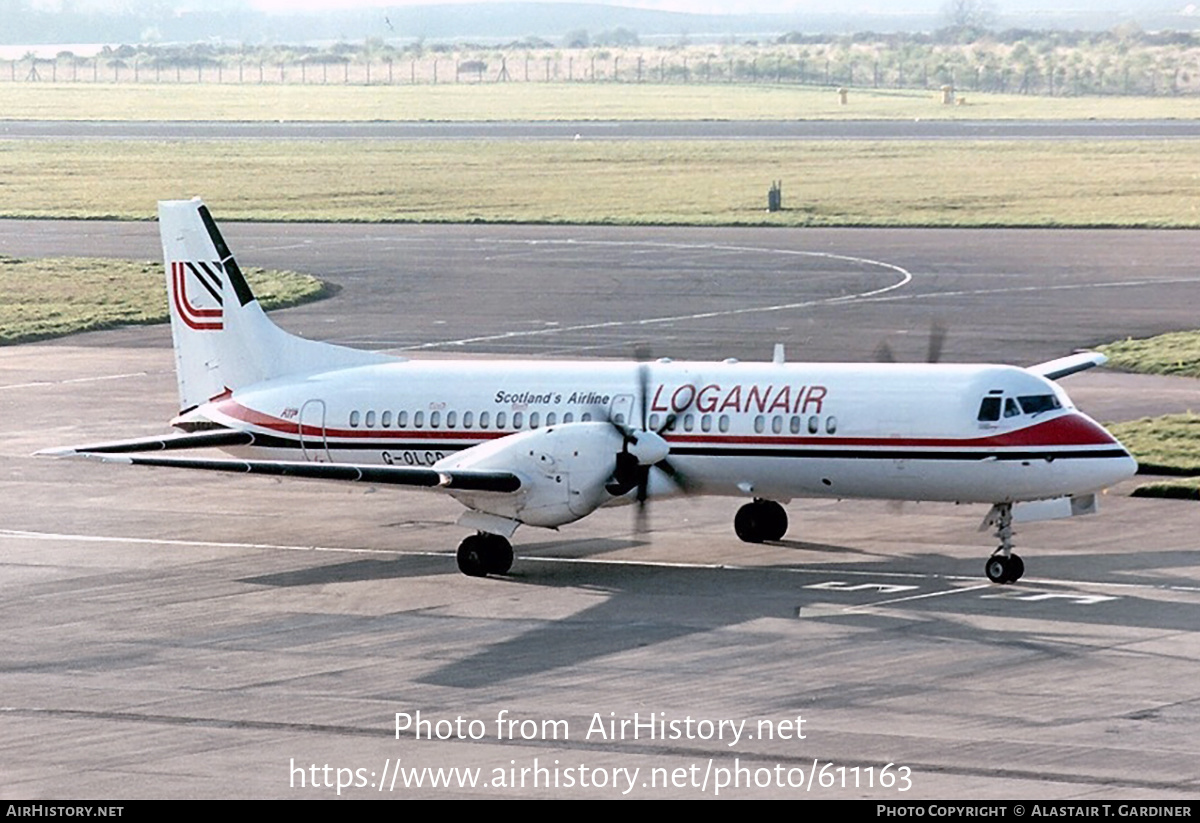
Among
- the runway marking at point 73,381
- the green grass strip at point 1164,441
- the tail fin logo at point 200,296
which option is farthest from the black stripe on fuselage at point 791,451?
the runway marking at point 73,381

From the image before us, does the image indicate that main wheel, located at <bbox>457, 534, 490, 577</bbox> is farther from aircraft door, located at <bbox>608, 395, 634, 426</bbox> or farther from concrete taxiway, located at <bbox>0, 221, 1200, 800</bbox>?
aircraft door, located at <bbox>608, 395, 634, 426</bbox>

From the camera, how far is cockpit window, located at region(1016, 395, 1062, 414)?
2908 centimetres

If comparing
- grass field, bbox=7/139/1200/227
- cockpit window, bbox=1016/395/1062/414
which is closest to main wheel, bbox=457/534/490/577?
cockpit window, bbox=1016/395/1062/414

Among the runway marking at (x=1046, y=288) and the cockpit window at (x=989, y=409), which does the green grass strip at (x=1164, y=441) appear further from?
the runway marking at (x=1046, y=288)

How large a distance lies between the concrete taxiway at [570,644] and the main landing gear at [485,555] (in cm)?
36

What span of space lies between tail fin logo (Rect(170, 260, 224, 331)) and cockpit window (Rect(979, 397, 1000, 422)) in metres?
12.8

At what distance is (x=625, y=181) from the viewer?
4072 inches

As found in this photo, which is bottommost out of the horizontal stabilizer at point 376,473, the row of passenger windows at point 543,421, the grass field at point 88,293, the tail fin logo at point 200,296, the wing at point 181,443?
the grass field at point 88,293

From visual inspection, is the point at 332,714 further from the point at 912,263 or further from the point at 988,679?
the point at 912,263

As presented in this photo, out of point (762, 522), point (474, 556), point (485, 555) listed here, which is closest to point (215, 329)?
point (474, 556)

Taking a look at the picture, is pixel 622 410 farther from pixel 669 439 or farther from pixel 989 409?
pixel 989 409

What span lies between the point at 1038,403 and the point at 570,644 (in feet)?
26.6

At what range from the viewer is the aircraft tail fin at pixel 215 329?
3397 centimetres

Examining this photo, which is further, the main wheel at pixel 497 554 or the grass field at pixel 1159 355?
the grass field at pixel 1159 355
